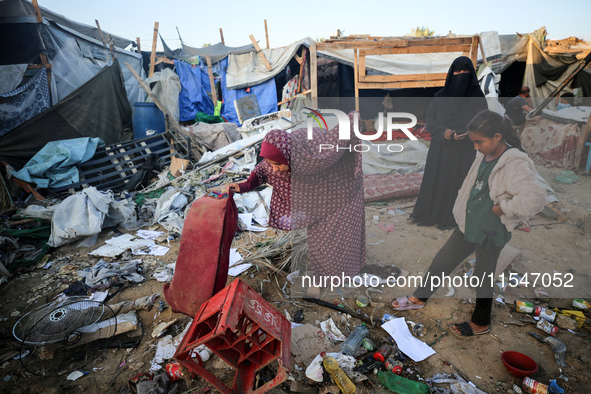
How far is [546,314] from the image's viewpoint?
7.02ft

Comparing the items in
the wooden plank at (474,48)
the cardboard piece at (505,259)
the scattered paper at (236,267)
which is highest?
the wooden plank at (474,48)

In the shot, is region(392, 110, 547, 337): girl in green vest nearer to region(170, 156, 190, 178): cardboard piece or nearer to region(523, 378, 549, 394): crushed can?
region(523, 378, 549, 394): crushed can

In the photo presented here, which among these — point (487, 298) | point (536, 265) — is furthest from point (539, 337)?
point (536, 265)

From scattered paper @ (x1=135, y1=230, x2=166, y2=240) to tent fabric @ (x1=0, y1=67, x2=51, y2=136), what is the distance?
3518 mm

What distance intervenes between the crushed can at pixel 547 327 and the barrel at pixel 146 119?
26.0 feet

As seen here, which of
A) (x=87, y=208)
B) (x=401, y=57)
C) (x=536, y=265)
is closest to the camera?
(x=536, y=265)

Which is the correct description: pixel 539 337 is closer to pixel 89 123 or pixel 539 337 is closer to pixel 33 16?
pixel 89 123

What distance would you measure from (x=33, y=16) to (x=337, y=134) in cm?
763

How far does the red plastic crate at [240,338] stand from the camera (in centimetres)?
157

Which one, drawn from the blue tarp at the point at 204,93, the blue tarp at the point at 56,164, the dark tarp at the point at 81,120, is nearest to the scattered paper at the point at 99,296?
the blue tarp at the point at 56,164

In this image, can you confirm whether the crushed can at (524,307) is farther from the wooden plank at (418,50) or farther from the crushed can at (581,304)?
the wooden plank at (418,50)

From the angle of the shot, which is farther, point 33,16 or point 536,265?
point 33,16

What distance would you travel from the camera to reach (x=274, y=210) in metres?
2.47

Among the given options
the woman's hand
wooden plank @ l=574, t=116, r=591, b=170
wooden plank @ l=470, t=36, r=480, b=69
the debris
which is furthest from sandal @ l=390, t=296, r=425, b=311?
wooden plank @ l=574, t=116, r=591, b=170
